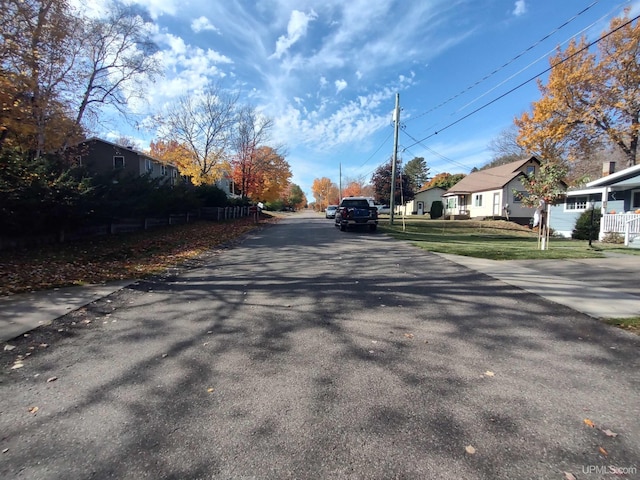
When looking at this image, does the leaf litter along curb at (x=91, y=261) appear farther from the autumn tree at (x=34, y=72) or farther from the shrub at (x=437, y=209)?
the shrub at (x=437, y=209)

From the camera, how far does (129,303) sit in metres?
5.92

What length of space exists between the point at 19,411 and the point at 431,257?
32.0 feet

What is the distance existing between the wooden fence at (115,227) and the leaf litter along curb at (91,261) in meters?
0.36

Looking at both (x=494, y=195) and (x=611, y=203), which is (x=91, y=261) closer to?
(x=611, y=203)

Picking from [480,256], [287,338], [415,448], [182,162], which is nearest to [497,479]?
[415,448]

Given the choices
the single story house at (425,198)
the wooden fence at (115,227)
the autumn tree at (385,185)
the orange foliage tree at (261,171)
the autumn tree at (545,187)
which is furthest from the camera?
the single story house at (425,198)

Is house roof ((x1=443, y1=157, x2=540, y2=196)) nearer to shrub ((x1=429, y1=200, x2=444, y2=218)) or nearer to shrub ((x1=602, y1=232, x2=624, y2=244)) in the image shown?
shrub ((x1=429, y1=200, x2=444, y2=218))

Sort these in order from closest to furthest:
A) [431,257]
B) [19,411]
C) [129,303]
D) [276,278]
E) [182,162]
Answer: [19,411] < [129,303] < [276,278] < [431,257] < [182,162]

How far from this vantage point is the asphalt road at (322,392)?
2205 millimetres

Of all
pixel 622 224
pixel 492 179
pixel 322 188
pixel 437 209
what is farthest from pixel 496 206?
pixel 322 188

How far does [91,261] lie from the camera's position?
955cm

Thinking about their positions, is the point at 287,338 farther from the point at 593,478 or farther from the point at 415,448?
the point at 593,478

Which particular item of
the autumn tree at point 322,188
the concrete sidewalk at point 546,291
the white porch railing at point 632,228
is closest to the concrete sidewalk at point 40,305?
the concrete sidewalk at point 546,291

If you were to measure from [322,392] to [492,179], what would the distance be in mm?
39293
